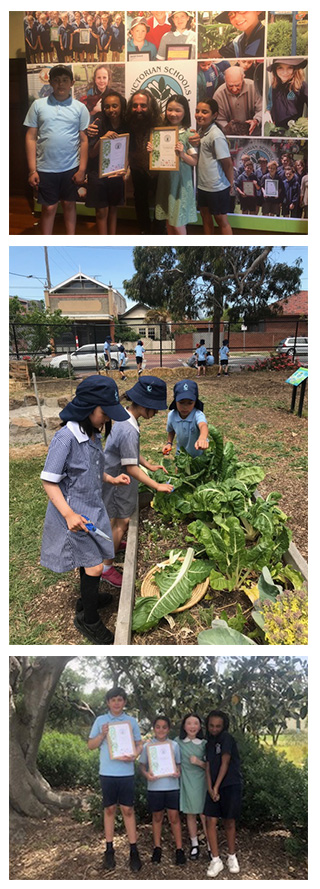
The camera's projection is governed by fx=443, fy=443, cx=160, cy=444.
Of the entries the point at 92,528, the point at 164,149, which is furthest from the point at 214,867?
the point at 164,149

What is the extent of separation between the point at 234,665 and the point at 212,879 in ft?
2.55

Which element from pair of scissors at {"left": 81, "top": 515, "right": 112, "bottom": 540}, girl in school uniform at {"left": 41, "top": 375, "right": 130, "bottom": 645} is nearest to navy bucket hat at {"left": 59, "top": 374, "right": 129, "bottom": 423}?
girl in school uniform at {"left": 41, "top": 375, "right": 130, "bottom": 645}

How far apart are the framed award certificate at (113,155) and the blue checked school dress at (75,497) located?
1.19 m

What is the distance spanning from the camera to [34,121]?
1935 mm

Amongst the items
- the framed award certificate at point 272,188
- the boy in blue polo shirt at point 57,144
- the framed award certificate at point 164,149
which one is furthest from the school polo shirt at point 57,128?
the framed award certificate at point 272,188

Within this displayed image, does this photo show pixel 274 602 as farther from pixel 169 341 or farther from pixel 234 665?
pixel 169 341

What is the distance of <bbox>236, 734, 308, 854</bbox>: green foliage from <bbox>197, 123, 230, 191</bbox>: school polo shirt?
231 centimetres

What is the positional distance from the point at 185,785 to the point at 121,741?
0.97 feet

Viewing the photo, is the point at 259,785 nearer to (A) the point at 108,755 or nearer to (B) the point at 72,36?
(A) the point at 108,755

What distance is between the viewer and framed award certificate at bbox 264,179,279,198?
6.63 ft

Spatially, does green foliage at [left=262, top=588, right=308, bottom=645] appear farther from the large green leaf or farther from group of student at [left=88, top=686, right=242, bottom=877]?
group of student at [left=88, top=686, right=242, bottom=877]

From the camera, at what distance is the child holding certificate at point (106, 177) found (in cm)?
191

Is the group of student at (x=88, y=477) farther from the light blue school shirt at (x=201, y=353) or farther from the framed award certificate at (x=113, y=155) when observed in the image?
the framed award certificate at (x=113, y=155)

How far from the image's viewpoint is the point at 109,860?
1670mm
